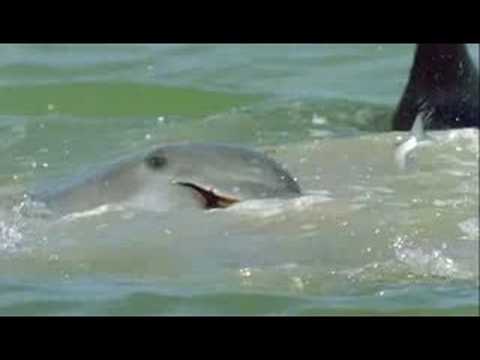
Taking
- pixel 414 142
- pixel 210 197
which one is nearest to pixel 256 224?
pixel 210 197

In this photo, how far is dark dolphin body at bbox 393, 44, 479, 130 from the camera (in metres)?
8.24

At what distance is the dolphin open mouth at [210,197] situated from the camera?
21.3 feet

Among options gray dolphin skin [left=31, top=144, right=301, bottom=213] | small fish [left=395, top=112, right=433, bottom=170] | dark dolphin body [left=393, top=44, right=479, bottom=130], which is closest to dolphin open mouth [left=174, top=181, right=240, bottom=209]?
gray dolphin skin [left=31, top=144, right=301, bottom=213]

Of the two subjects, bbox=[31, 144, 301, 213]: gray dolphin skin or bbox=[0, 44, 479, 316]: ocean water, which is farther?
bbox=[31, 144, 301, 213]: gray dolphin skin

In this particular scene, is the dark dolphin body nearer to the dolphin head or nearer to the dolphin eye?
the dolphin head

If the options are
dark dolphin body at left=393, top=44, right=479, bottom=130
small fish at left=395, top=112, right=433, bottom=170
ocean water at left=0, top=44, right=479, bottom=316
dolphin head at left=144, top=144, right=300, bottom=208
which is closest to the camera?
ocean water at left=0, top=44, right=479, bottom=316

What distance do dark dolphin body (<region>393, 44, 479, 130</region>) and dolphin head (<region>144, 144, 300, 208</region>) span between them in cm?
184

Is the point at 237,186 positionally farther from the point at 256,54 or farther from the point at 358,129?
the point at 256,54

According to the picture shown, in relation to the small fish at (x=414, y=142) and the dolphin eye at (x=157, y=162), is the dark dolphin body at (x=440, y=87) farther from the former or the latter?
the dolphin eye at (x=157, y=162)

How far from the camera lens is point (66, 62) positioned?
11.1 meters

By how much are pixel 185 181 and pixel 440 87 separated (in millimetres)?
2222

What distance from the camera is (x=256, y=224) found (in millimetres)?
6398

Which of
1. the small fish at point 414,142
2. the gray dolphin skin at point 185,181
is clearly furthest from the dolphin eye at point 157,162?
the small fish at point 414,142
